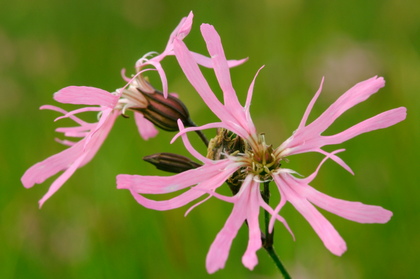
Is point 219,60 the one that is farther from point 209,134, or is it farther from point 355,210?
point 209,134

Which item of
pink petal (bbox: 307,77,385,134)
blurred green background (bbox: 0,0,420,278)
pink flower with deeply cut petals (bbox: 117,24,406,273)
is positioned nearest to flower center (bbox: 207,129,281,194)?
pink flower with deeply cut petals (bbox: 117,24,406,273)

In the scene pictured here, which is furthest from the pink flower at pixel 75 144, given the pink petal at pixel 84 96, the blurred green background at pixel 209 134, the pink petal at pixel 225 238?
the blurred green background at pixel 209 134

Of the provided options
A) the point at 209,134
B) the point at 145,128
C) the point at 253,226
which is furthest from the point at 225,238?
the point at 209,134

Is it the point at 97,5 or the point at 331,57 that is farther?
the point at 97,5

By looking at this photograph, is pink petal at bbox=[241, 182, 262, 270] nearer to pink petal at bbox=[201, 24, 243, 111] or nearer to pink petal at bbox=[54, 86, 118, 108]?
pink petal at bbox=[201, 24, 243, 111]

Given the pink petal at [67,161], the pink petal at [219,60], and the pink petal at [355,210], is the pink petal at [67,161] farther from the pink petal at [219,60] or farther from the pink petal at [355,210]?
the pink petal at [355,210]

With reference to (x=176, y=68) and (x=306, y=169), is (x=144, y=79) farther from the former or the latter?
(x=176, y=68)

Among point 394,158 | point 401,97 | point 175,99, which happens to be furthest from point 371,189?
point 175,99
